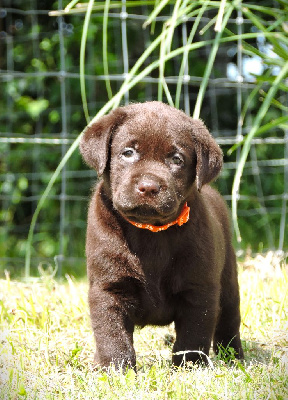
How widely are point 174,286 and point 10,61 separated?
4.75 m

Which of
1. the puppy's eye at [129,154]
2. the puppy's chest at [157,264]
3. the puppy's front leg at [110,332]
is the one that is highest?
the puppy's eye at [129,154]

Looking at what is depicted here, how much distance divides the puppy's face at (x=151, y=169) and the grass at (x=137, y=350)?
64 cm

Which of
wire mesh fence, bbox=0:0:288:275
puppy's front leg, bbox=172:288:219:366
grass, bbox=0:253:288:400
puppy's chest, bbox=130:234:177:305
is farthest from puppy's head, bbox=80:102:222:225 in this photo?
wire mesh fence, bbox=0:0:288:275

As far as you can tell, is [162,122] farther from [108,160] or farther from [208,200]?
[208,200]

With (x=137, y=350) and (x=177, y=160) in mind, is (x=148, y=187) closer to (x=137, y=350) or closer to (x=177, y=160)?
(x=177, y=160)

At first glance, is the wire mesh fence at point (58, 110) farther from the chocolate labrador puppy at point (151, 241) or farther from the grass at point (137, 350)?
the chocolate labrador puppy at point (151, 241)

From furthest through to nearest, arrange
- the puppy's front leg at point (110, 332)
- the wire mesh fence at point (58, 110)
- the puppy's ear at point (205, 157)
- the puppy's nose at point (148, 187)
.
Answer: the wire mesh fence at point (58, 110) < the puppy's ear at point (205, 157) < the puppy's front leg at point (110, 332) < the puppy's nose at point (148, 187)

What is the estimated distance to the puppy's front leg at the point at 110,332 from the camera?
9.30ft

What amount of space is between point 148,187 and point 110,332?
639 mm

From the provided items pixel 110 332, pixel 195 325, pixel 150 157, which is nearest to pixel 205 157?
Result: pixel 150 157

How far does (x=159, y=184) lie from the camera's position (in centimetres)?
270

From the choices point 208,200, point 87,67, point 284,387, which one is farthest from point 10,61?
point 284,387

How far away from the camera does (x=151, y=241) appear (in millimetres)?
2957

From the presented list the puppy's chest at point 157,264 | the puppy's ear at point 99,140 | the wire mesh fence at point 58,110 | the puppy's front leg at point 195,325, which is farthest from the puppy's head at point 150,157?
the wire mesh fence at point 58,110
